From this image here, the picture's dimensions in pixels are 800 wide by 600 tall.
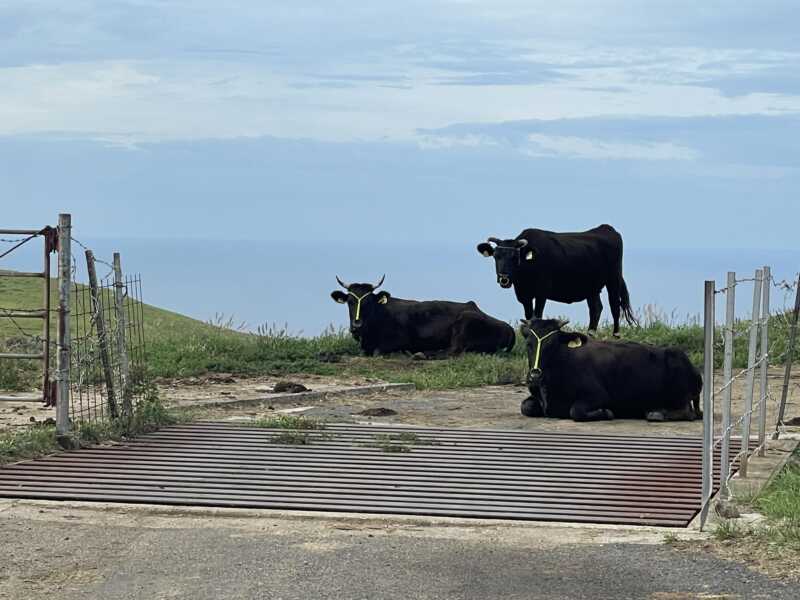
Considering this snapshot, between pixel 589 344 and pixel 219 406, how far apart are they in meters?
3.61

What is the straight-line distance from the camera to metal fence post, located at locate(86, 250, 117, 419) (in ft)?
38.1

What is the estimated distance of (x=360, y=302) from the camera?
1928cm

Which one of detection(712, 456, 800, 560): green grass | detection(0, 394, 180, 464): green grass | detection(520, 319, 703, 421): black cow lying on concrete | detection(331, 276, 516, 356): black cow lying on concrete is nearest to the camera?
detection(712, 456, 800, 560): green grass

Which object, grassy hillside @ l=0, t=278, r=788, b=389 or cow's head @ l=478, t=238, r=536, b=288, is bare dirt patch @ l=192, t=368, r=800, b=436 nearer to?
grassy hillside @ l=0, t=278, r=788, b=389

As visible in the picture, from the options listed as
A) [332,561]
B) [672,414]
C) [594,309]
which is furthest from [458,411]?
[594,309]

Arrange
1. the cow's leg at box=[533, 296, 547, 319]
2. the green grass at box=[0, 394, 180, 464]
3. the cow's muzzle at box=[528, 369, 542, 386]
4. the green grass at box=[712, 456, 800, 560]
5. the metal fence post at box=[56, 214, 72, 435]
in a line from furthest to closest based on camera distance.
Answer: the cow's leg at box=[533, 296, 547, 319]
the cow's muzzle at box=[528, 369, 542, 386]
the metal fence post at box=[56, 214, 72, 435]
the green grass at box=[0, 394, 180, 464]
the green grass at box=[712, 456, 800, 560]

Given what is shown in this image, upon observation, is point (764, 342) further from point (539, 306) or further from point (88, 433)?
point (539, 306)

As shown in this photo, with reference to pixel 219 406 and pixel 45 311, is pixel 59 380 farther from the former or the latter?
pixel 219 406

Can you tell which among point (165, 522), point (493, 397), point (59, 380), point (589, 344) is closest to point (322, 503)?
point (165, 522)

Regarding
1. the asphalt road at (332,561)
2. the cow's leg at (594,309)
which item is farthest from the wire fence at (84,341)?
the cow's leg at (594,309)

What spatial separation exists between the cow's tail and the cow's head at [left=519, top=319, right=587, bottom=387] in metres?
8.32

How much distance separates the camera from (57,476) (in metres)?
9.80

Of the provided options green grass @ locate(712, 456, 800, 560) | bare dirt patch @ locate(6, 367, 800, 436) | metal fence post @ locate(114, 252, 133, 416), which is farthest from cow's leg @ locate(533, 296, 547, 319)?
green grass @ locate(712, 456, 800, 560)

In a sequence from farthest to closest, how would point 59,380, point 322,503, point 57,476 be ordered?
point 59,380 < point 57,476 < point 322,503
